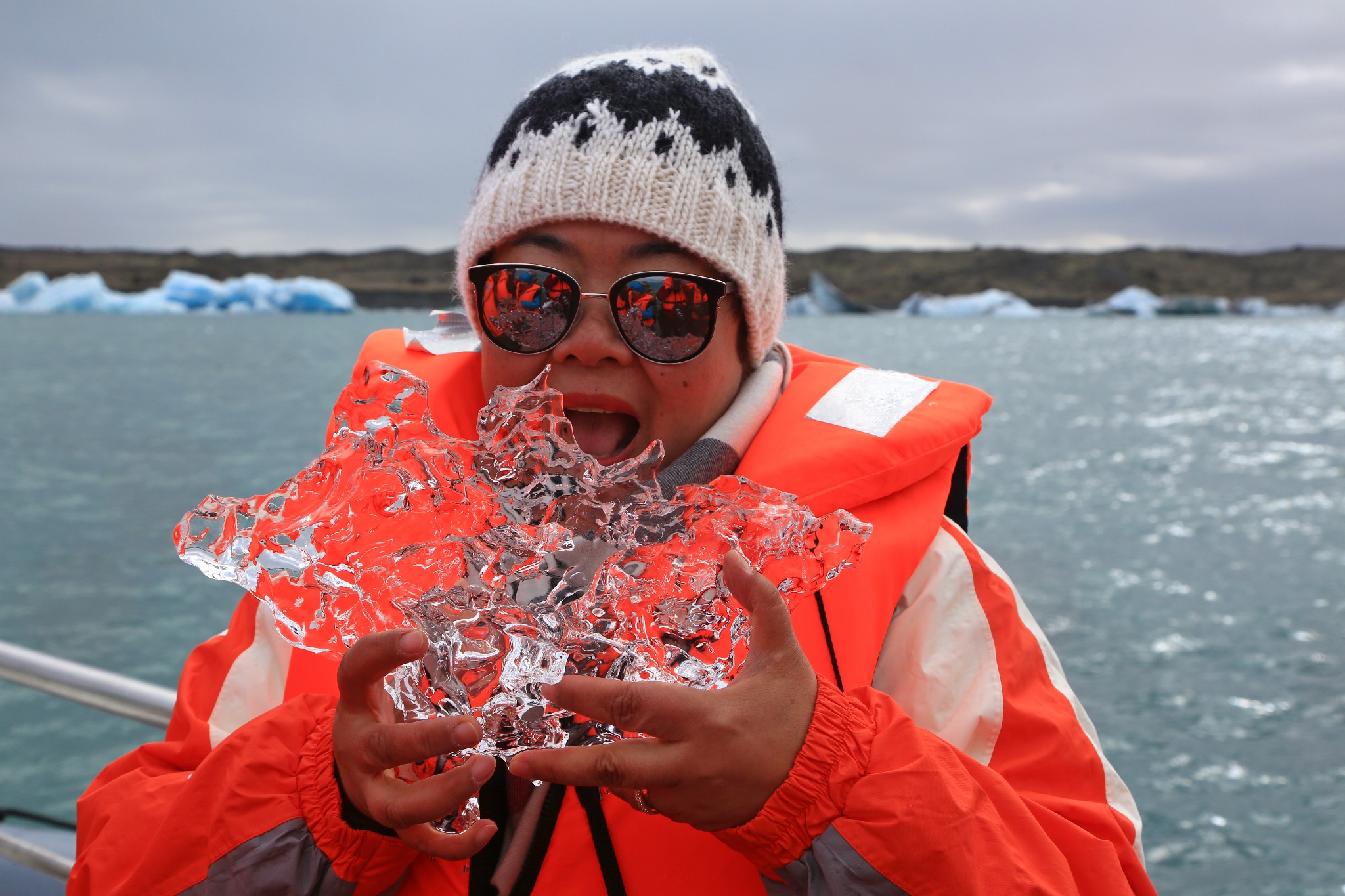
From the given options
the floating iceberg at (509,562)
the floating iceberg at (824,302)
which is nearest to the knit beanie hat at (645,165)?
the floating iceberg at (509,562)

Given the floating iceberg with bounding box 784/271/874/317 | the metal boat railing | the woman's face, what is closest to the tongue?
the woman's face

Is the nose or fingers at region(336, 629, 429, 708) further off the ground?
the nose

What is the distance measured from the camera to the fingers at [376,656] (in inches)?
35.2

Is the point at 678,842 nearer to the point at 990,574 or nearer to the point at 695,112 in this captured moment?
the point at 990,574

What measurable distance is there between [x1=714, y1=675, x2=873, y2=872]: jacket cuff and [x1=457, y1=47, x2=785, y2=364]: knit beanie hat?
727mm

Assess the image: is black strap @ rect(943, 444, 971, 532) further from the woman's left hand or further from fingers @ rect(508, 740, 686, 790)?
fingers @ rect(508, 740, 686, 790)

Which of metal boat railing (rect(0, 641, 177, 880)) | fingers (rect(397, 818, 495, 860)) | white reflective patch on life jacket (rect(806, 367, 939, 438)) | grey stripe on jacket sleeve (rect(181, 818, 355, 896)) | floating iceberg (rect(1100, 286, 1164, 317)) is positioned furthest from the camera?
floating iceberg (rect(1100, 286, 1164, 317))

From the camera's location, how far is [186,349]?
3444 centimetres

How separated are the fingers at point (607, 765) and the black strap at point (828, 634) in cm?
49

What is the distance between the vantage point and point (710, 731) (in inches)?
34.7

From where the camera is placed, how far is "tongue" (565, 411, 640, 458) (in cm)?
144

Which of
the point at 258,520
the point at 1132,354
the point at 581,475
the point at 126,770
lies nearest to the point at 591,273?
the point at 581,475

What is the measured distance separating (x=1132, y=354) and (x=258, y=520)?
1647 inches

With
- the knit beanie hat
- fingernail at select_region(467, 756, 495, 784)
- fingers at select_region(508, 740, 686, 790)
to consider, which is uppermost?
the knit beanie hat
